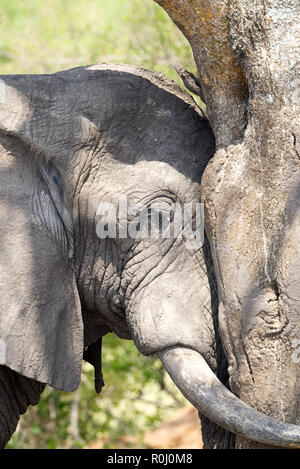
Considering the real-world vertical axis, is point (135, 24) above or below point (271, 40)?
above

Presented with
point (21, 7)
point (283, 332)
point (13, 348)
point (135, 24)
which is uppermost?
point (21, 7)

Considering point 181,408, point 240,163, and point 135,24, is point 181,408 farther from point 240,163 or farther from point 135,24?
point 240,163

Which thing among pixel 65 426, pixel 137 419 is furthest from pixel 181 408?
pixel 65 426

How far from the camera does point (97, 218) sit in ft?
9.78

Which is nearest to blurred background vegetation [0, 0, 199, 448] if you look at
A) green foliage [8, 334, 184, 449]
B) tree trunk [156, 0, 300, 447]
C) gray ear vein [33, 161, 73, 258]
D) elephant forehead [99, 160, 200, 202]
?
green foliage [8, 334, 184, 449]

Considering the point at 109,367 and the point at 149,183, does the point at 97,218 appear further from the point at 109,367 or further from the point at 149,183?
the point at 109,367

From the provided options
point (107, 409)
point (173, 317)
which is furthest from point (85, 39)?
point (173, 317)

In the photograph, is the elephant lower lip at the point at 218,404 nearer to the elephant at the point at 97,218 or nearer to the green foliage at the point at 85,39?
the elephant at the point at 97,218

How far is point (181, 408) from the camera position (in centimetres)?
710

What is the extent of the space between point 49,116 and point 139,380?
3971 millimetres

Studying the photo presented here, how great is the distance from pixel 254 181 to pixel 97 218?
1.99ft

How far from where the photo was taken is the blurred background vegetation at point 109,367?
632 centimetres

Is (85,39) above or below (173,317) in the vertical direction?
above

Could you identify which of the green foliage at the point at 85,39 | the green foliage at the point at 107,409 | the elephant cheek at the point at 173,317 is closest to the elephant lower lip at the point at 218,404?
the elephant cheek at the point at 173,317
